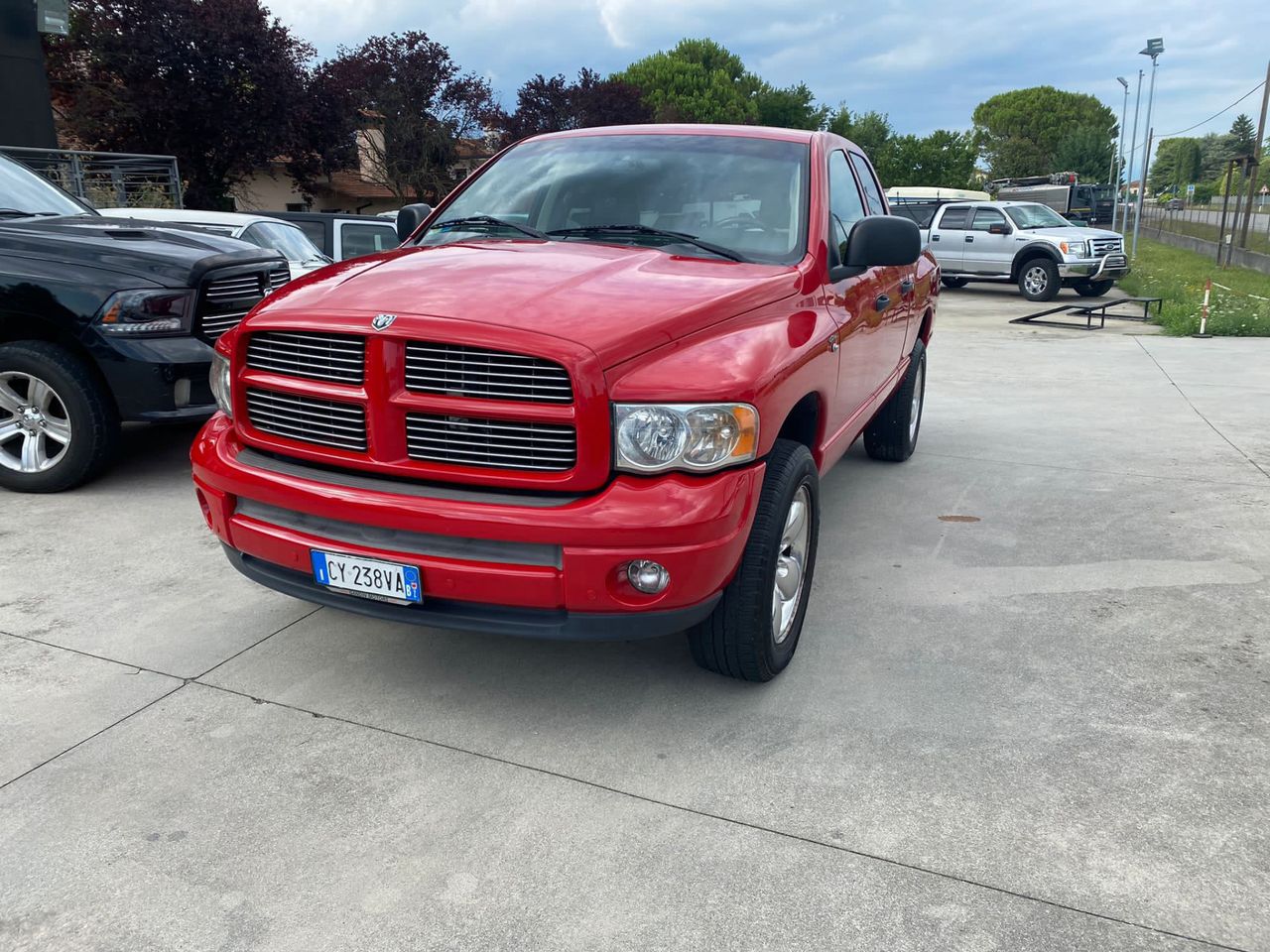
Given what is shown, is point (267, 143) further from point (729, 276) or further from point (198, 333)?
point (729, 276)

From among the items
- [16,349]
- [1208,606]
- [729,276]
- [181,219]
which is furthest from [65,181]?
[1208,606]

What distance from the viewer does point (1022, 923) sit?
2.25 m

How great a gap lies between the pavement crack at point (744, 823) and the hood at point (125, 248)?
9.28 feet

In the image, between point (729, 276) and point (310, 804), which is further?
point (729, 276)

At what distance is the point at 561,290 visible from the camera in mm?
3014

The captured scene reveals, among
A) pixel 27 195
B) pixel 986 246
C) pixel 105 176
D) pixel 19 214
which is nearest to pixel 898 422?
pixel 19 214

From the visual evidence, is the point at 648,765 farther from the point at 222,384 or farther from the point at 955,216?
the point at 955,216

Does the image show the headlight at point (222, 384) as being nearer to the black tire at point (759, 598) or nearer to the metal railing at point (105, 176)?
the black tire at point (759, 598)

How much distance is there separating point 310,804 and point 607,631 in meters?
0.91

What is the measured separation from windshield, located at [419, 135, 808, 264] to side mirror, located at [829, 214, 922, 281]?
0.68 feet

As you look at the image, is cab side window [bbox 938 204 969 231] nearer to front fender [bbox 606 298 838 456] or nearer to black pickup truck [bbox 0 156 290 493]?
black pickup truck [bbox 0 156 290 493]

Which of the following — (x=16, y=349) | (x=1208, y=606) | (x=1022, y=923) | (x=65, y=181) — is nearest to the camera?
(x=1022, y=923)

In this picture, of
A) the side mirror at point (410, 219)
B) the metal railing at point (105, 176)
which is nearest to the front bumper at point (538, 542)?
the side mirror at point (410, 219)

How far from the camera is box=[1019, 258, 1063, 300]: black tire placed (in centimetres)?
1925
